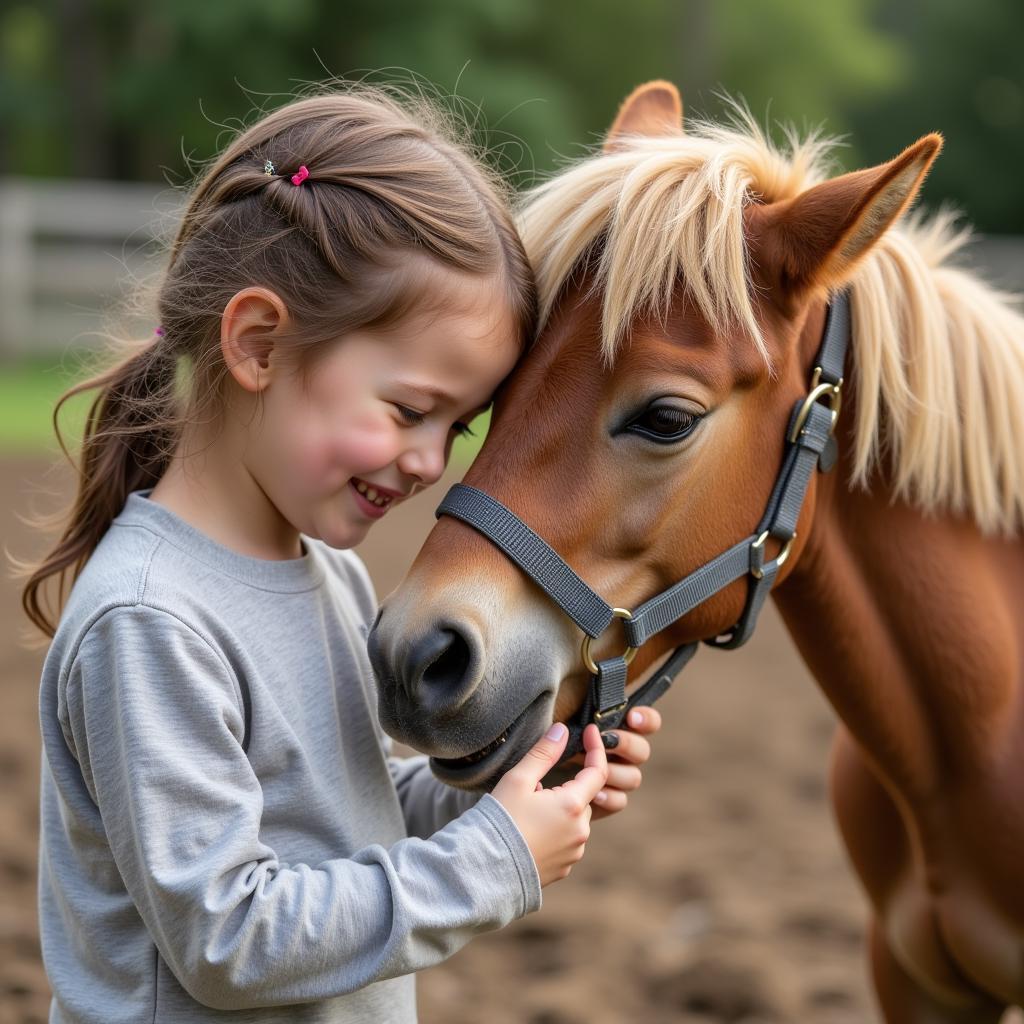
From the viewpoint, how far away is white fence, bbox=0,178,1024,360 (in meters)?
15.9

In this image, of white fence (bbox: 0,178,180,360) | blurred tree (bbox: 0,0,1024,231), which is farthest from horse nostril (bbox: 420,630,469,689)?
blurred tree (bbox: 0,0,1024,231)

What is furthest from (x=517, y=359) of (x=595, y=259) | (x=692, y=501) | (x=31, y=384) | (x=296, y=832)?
(x=31, y=384)

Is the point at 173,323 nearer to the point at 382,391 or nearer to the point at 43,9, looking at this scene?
the point at 382,391

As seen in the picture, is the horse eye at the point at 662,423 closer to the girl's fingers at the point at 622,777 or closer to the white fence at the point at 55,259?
the girl's fingers at the point at 622,777

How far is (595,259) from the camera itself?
6.13ft

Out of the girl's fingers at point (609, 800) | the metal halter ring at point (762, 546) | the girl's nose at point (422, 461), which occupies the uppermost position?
the girl's nose at point (422, 461)

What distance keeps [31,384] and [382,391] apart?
13652mm

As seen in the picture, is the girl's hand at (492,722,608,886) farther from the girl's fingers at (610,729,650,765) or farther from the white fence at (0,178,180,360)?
the white fence at (0,178,180,360)

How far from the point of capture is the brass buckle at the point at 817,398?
1885 millimetres

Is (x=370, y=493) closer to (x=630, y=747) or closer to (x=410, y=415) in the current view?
(x=410, y=415)

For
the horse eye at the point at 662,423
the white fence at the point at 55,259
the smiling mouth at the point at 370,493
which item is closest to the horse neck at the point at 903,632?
the horse eye at the point at 662,423

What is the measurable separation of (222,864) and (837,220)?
3.95 feet

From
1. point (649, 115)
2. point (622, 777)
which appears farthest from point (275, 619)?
point (649, 115)

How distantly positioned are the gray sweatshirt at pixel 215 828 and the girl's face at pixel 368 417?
0.14m
